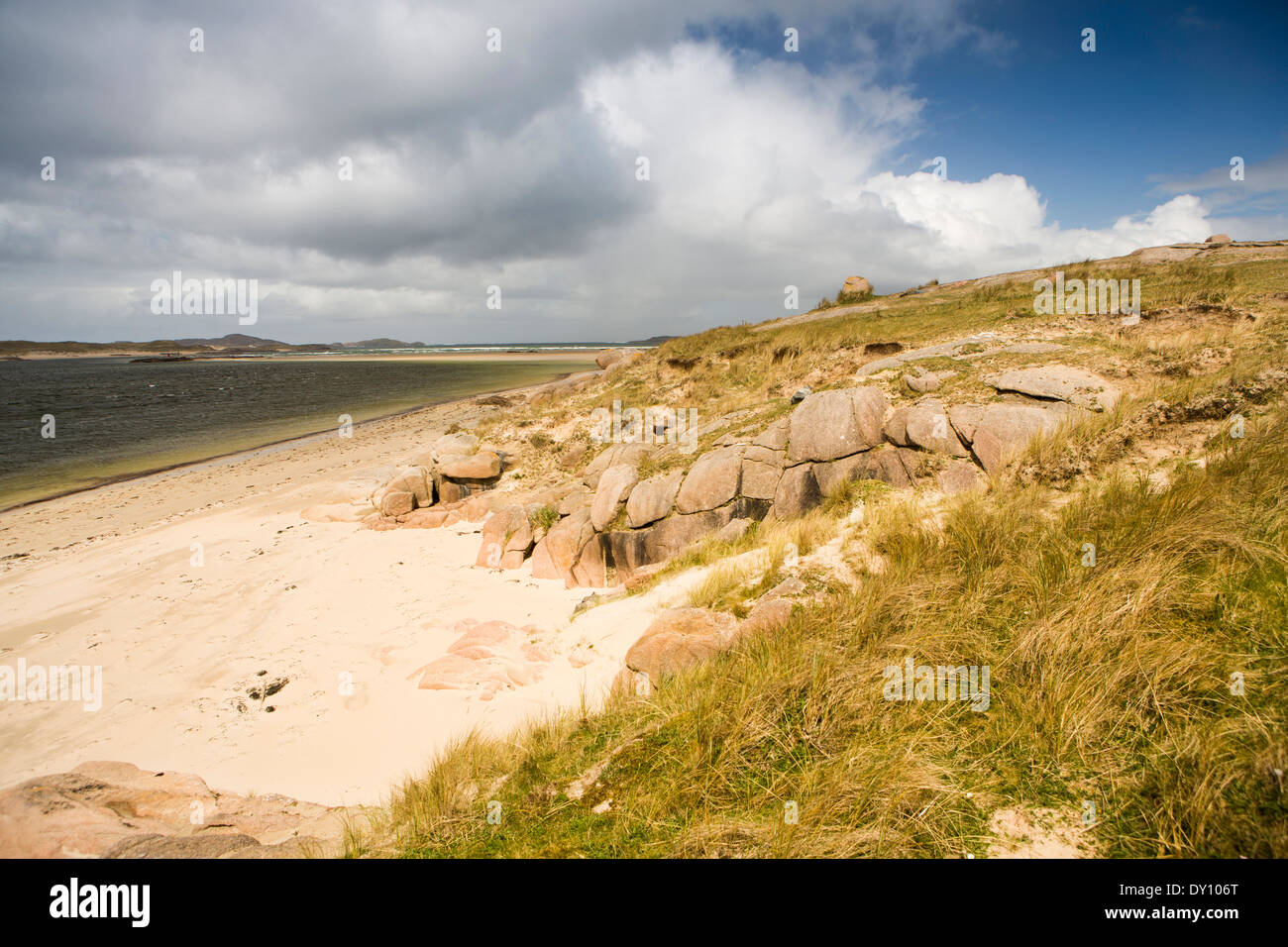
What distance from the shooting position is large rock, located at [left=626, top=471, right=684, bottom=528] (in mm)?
9797

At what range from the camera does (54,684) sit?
727 cm

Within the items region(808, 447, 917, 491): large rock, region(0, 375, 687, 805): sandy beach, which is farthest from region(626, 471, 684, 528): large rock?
region(808, 447, 917, 491): large rock

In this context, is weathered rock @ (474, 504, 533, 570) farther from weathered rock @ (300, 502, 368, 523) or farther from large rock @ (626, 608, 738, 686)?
large rock @ (626, 608, 738, 686)

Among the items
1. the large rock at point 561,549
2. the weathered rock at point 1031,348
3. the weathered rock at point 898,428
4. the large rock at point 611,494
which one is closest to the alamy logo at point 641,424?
the large rock at point 611,494

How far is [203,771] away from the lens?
5.48m

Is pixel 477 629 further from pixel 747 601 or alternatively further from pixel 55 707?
pixel 55 707

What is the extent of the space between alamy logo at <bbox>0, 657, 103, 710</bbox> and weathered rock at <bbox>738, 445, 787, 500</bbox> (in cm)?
978

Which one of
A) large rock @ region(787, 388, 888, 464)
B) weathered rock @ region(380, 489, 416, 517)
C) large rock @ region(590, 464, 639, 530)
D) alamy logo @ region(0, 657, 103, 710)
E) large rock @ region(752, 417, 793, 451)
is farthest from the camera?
weathered rock @ region(380, 489, 416, 517)

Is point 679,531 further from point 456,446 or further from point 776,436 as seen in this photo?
point 456,446

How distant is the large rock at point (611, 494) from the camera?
10.3m
